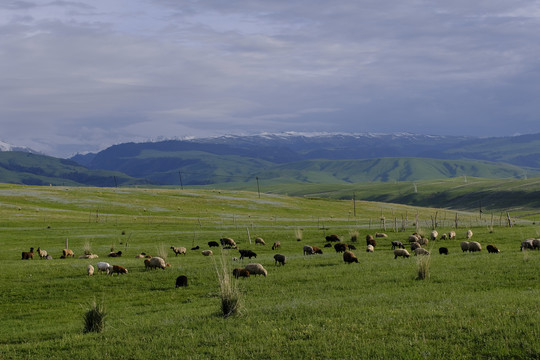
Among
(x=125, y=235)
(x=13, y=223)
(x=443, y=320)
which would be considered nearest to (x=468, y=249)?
(x=443, y=320)

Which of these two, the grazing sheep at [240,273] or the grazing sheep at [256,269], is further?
the grazing sheep at [256,269]

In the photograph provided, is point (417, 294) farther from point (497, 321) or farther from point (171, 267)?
point (171, 267)

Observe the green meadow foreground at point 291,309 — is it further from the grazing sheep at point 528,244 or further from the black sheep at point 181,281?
the grazing sheep at point 528,244

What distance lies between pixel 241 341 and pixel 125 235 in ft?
159

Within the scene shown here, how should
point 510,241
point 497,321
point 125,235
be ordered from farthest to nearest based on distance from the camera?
point 125,235 → point 510,241 → point 497,321

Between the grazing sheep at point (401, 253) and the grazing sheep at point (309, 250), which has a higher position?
the grazing sheep at point (401, 253)

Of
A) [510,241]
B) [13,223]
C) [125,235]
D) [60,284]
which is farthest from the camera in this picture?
[13,223]

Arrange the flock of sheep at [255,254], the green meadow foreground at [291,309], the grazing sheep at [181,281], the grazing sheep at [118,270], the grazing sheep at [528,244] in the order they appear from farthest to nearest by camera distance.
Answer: the grazing sheep at [528,244], the grazing sheep at [118,270], the flock of sheep at [255,254], the grazing sheep at [181,281], the green meadow foreground at [291,309]

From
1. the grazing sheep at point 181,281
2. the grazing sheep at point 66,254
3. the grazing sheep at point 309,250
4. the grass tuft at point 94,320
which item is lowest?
the grazing sheep at point 309,250

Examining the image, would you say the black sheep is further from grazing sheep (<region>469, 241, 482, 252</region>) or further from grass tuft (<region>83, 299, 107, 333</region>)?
grazing sheep (<region>469, 241, 482, 252</region>)

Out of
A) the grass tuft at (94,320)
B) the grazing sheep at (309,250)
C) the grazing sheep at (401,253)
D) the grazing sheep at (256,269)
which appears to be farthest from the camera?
the grazing sheep at (309,250)

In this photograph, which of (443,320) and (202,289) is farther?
(202,289)

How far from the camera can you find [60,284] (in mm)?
27672

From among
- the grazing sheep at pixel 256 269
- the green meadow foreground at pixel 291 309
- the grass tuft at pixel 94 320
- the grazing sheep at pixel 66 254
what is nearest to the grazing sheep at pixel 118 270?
the green meadow foreground at pixel 291 309
